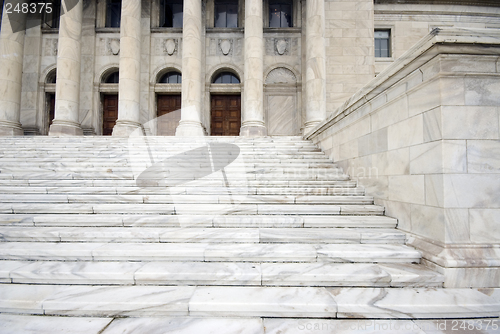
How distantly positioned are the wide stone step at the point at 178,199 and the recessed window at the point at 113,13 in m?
17.7

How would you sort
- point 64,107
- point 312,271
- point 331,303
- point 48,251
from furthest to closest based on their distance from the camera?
point 64,107
point 48,251
point 312,271
point 331,303

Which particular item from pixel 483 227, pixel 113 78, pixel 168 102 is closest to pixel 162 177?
pixel 483 227

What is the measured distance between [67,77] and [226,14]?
11369mm

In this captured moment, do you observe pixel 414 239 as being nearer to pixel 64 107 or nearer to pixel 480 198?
pixel 480 198

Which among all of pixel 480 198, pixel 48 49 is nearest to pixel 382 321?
pixel 480 198

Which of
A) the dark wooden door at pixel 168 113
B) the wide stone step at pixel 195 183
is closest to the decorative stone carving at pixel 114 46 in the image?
the dark wooden door at pixel 168 113

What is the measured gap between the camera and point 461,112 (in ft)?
10.4

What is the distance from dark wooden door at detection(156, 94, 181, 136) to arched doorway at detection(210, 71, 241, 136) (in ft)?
8.12

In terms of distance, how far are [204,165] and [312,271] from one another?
4.81m

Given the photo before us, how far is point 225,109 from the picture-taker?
58.0 ft

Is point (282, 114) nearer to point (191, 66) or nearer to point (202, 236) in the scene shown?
point (191, 66)

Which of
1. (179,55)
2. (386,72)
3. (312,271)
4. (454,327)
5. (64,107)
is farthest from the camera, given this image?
(179,55)

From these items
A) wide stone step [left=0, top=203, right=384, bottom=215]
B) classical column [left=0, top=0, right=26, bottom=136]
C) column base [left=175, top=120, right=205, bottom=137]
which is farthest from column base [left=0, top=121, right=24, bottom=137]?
wide stone step [left=0, top=203, right=384, bottom=215]

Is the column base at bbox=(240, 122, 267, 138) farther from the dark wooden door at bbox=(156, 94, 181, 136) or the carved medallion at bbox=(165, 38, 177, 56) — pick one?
the carved medallion at bbox=(165, 38, 177, 56)
